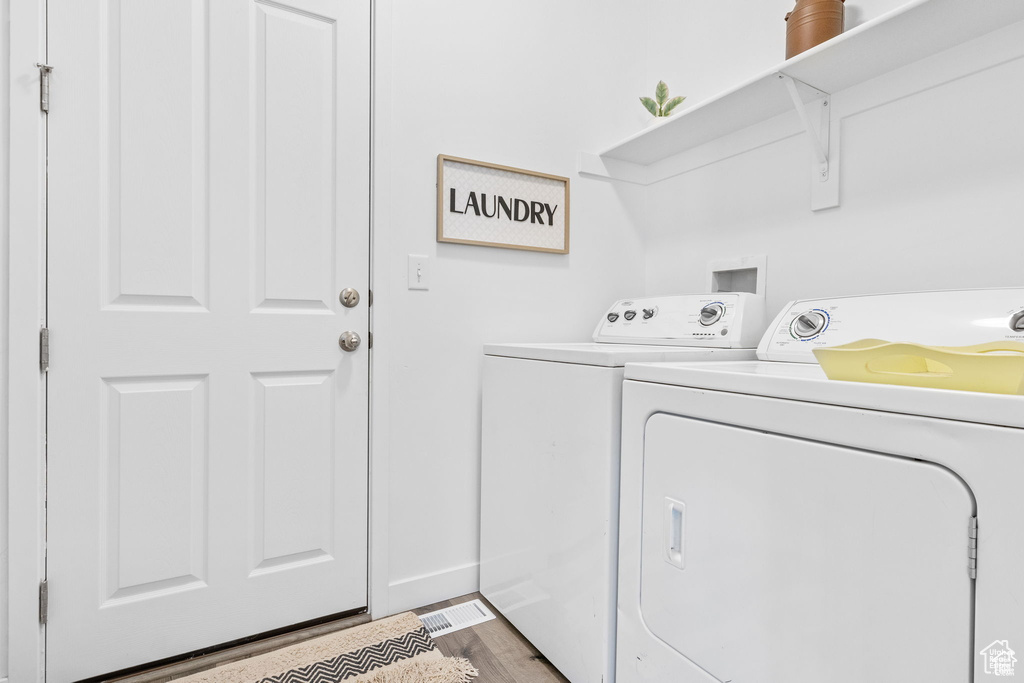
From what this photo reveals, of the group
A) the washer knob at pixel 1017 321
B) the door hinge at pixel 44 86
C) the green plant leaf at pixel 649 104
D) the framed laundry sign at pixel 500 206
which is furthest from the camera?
the green plant leaf at pixel 649 104

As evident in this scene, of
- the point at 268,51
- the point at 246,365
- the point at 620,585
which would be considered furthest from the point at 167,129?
the point at 620,585

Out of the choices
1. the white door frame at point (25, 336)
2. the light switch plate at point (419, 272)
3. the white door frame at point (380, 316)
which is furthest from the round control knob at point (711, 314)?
the white door frame at point (25, 336)

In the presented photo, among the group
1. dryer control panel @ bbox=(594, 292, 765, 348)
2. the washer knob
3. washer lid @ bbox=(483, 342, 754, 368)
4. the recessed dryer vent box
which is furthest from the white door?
the washer knob

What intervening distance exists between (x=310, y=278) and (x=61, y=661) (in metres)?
1.14

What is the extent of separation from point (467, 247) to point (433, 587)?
114cm

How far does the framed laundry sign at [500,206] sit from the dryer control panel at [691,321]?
1.17 ft

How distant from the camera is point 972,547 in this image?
2.11ft

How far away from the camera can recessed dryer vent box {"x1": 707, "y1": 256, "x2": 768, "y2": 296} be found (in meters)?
1.70

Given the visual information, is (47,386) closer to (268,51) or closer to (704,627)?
(268,51)

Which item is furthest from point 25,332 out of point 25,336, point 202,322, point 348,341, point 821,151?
point 821,151

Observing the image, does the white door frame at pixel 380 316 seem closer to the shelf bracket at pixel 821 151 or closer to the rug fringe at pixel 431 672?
the rug fringe at pixel 431 672

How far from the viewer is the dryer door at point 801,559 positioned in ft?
2.21

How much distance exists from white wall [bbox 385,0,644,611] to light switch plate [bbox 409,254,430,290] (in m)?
0.02

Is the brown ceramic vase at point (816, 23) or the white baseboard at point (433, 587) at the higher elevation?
the brown ceramic vase at point (816, 23)
